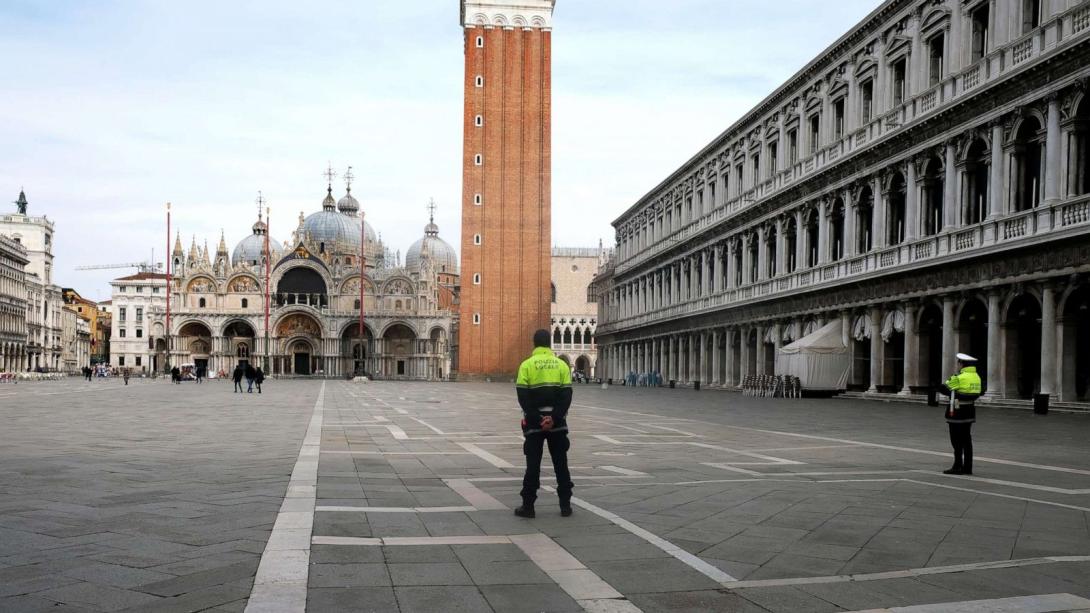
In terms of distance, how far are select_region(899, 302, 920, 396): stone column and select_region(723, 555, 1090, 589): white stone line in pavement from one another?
25.7m

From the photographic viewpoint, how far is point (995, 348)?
26.5 metres

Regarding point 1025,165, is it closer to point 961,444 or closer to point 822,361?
point 822,361

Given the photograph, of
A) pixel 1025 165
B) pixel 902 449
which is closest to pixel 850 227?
pixel 1025 165

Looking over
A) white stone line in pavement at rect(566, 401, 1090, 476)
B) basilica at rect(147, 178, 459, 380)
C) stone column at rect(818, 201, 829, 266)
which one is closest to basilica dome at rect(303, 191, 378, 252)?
basilica at rect(147, 178, 459, 380)

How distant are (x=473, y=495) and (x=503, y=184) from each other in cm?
6698

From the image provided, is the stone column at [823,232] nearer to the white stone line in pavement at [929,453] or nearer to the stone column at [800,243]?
the stone column at [800,243]

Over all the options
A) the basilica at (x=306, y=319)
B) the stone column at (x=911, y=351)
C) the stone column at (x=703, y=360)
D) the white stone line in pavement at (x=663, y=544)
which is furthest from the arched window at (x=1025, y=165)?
the basilica at (x=306, y=319)

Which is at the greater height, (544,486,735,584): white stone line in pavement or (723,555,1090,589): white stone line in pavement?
(723,555,1090,589): white stone line in pavement

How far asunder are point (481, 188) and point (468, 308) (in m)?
9.57

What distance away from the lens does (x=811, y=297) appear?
129 feet

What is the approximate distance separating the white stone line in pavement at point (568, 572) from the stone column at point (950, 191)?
25.5 meters

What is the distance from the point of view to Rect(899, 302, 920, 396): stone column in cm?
3111

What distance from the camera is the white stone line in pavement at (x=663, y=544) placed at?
20.1 feet

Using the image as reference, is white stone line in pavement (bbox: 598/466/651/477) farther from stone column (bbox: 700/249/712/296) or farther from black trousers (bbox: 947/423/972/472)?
stone column (bbox: 700/249/712/296)
